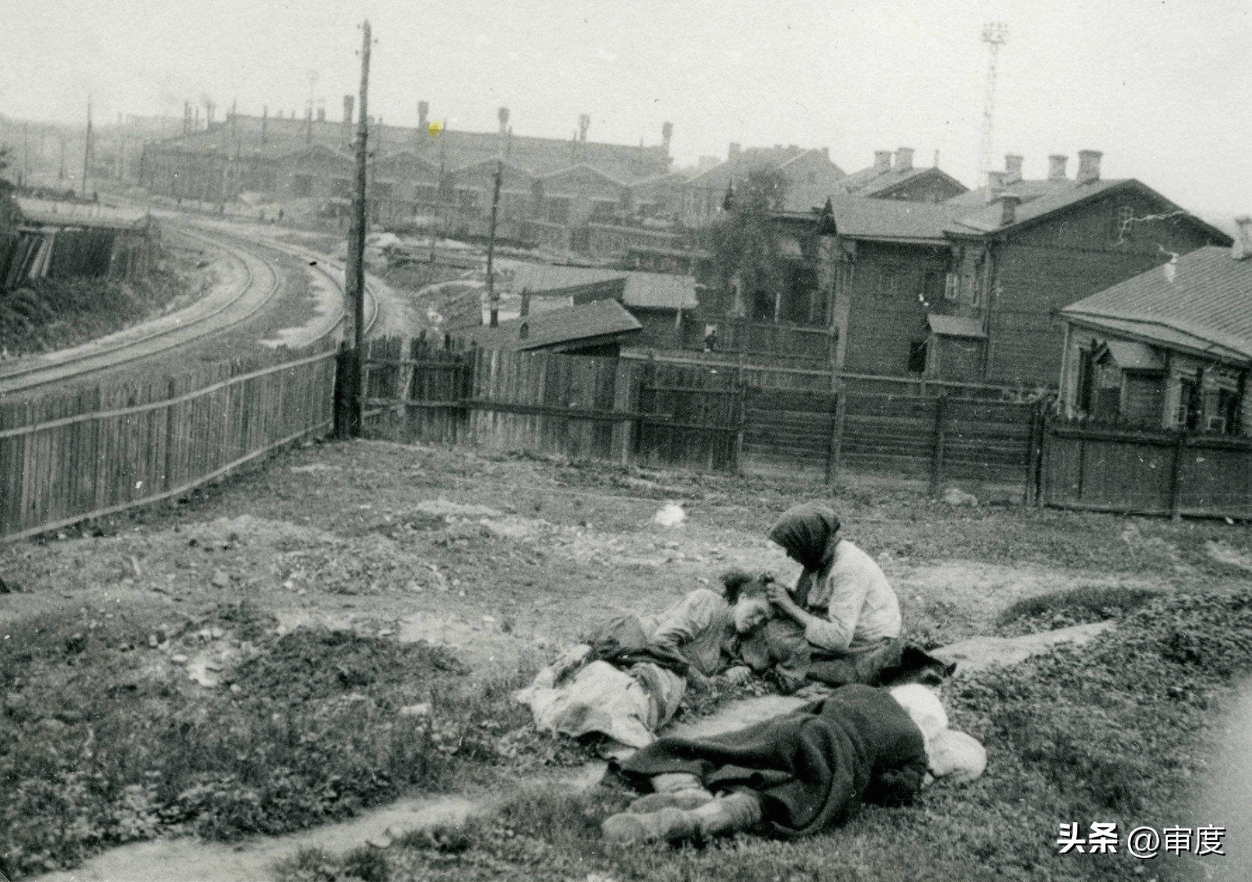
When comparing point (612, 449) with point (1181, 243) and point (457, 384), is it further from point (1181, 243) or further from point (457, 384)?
point (1181, 243)

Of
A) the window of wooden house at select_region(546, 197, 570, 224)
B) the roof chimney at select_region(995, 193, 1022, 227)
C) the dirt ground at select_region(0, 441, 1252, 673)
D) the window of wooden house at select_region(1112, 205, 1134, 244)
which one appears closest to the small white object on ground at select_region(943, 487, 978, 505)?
the dirt ground at select_region(0, 441, 1252, 673)

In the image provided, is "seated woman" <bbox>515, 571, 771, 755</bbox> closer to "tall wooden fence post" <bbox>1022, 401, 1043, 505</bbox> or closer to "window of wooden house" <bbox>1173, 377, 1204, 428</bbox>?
"tall wooden fence post" <bbox>1022, 401, 1043, 505</bbox>

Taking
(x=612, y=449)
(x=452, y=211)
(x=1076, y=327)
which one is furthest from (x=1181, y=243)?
(x=452, y=211)

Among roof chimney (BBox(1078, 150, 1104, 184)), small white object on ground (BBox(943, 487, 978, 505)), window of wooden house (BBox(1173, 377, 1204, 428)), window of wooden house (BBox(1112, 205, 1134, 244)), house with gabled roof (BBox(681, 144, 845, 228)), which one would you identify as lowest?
small white object on ground (BBox(943, 487, 978, 505))

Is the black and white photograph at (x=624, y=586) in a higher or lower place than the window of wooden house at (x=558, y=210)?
lower

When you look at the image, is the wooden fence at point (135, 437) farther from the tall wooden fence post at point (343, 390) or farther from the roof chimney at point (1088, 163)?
the roof chimney at point (1088, 163)

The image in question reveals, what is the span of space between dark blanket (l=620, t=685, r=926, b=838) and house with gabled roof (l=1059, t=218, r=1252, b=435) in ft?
58.6

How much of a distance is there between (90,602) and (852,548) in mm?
5677

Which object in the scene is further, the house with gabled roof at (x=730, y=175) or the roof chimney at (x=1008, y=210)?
the house with gabled roof at (x=730, y=175)

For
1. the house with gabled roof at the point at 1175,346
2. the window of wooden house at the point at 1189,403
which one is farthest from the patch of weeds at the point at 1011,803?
the window of wooden house at the point at 1189,403

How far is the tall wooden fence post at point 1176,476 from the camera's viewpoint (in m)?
20.6

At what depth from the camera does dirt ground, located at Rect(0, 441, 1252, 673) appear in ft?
34.8

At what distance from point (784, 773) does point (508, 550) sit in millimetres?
8411

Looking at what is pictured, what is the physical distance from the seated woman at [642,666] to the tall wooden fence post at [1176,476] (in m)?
14.7
